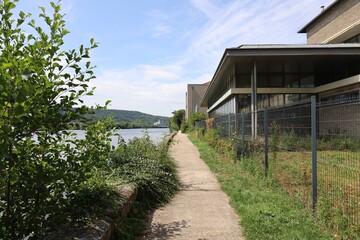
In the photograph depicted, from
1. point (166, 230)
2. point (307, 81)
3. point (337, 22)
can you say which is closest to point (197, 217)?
point (166, 230)

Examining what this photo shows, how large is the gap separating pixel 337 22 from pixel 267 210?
24023mm

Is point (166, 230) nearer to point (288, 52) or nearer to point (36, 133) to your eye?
point (36, 133)

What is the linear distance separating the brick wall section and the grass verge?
709 inches

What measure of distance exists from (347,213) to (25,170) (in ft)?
15.0

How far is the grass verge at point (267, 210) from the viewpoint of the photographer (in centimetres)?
463

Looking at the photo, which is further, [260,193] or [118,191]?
[260,193]

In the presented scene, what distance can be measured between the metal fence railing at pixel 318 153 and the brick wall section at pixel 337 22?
16.8m

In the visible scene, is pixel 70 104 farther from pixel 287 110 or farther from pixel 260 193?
pixel 287 110

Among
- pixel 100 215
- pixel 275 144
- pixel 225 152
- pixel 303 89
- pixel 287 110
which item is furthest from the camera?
pixel 303 89

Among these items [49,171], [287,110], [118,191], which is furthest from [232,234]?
[287,110]

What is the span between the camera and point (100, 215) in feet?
13.2

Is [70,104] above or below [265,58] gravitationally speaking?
below

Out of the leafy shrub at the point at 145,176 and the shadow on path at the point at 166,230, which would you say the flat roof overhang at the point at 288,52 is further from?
the shadow on path at the point at 166,230

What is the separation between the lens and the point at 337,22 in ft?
83.2
